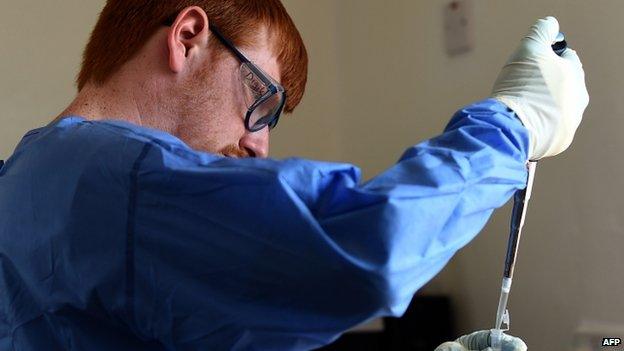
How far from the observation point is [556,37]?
3.50 ft

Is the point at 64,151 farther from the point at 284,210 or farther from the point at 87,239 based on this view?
the point at 284,210

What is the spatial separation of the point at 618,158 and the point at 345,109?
1.15 meters

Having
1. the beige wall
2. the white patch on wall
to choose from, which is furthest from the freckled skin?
the beige wall

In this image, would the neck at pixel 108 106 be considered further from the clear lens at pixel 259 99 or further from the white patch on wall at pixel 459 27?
the white patch on wall at pixel 459 27

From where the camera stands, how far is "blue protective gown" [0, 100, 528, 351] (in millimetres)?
640

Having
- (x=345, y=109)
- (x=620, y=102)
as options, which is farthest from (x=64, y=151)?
(x=345, y=109)

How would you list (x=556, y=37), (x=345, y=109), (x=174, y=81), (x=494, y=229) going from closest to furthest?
(x=174, y=81) → (x=556, y=37) → (x=494, y=229) → (x=345, y=109)

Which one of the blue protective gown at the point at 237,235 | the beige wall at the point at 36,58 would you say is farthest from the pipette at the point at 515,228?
the beige wall at the point at 36,58

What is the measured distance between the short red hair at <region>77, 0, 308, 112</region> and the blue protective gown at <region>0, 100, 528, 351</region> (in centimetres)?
22

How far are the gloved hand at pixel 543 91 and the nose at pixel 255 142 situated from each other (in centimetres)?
32

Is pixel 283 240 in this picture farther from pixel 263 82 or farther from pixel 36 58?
pixel 36 58

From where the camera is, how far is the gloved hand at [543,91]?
888mm

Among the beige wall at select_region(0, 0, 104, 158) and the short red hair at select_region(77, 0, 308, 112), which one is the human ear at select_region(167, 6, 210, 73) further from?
the beige wall at select_region(0, 0, 104, 158)

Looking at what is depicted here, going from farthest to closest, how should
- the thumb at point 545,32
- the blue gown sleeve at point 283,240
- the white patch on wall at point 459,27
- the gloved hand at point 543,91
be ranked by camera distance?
the white patch on wall at point 459,27
the thumb at point 545,32
the gloved hand at point 543,91
the blue gown sleeve at point 283,240
